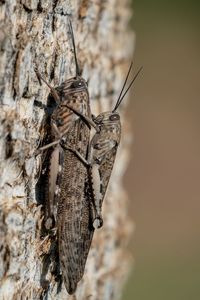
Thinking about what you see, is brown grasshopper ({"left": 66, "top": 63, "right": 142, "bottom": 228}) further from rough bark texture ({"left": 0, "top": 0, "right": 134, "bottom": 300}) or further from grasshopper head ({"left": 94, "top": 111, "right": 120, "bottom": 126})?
rough bark texture ({"left": 0, "top": 0, "right": 134, "bottom": 300})

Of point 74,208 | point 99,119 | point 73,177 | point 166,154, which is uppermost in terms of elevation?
point 166,154

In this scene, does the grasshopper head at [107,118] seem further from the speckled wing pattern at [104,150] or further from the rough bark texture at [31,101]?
the rough bark texture at [31,101]

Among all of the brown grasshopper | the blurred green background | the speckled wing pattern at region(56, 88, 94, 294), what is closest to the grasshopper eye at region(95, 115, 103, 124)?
the brown grasshopper

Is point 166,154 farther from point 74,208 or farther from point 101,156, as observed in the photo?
point 74,208

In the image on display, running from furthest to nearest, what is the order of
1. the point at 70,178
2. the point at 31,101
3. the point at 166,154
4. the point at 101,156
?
the point at 166,154, the point at 101,156, the point at 70,178, the point at 31,101

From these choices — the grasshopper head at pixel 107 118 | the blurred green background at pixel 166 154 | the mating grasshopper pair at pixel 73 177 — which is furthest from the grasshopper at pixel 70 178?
the blurred green background at pixel 166 154

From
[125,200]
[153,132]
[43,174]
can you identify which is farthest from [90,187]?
[153,132]

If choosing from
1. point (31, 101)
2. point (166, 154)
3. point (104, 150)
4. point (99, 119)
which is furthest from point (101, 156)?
point (166, 154)
